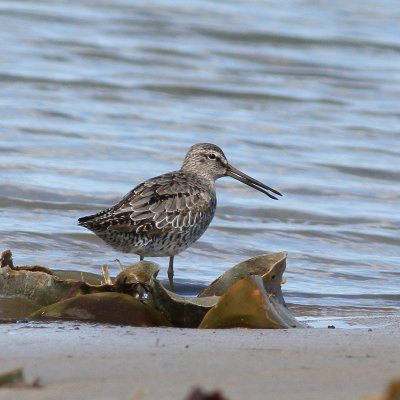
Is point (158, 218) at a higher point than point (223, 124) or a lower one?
lower

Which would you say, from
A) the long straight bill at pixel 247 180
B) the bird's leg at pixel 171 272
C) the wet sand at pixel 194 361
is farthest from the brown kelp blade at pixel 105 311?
the long straight bill at pixel 247 180

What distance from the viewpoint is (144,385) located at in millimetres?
3822

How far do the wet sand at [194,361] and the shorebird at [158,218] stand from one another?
7.09 ft

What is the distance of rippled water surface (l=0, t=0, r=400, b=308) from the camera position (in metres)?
8.21

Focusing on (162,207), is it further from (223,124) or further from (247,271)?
(223,124)

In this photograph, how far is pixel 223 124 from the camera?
1238 cm

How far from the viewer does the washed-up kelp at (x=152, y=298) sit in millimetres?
5129

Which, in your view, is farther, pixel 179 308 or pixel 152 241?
pixel 152 241

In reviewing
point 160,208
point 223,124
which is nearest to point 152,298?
point 160,208

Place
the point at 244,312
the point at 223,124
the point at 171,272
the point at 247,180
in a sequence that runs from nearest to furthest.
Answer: the point at 244,312, the point at 171,272, the point at 247,180, the point at 223,124

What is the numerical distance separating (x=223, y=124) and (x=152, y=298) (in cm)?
710

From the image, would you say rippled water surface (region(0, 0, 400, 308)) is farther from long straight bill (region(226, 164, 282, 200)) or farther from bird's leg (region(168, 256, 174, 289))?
long straight bill (region(226, 164, 282, 200))

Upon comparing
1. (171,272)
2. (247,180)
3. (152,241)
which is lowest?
(171,272)

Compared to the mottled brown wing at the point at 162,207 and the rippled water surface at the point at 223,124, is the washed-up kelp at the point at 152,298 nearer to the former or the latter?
the rippled water surface at the point at 223,124
